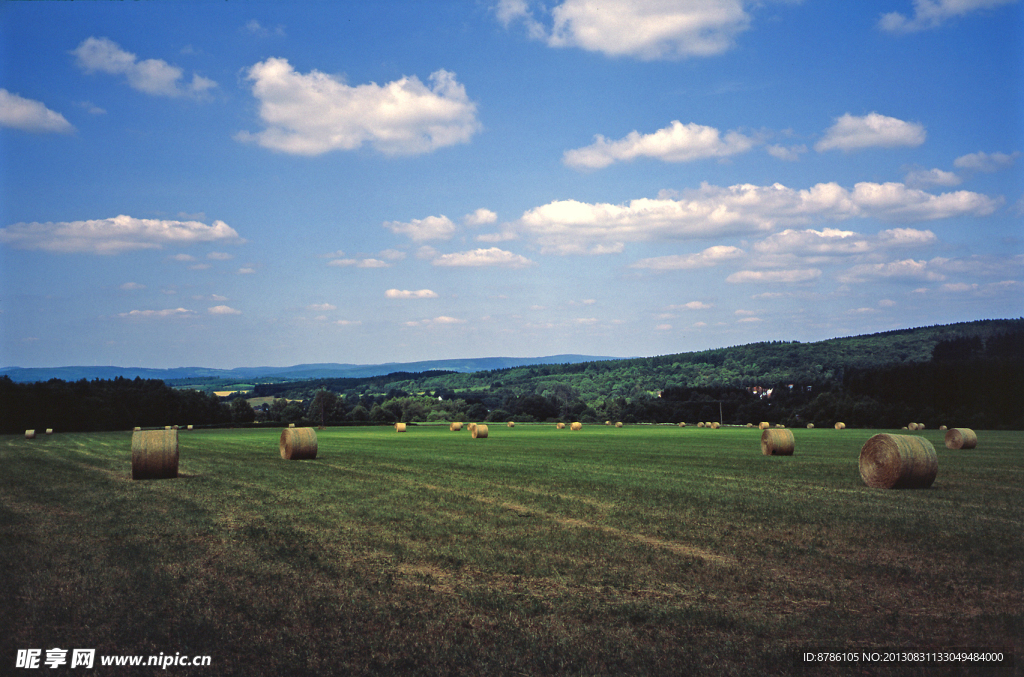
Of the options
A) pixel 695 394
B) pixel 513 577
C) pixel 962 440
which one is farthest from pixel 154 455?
pixel 695 394

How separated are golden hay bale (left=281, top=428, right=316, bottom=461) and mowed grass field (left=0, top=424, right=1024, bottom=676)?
12.9m

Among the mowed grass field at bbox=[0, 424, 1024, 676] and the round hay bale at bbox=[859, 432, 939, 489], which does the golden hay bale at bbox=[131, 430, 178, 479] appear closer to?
the mowed grass field at bbox=[0, 424, 1024, 676]

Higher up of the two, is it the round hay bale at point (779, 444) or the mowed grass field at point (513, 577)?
the mowed grass field at point (513, 577)

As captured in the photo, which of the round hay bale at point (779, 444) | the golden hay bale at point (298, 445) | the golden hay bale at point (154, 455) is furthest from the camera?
the round hay bale at point (779, 444)

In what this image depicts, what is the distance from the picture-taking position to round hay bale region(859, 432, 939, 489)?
20578 millimetres

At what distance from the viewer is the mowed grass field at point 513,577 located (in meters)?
7.28

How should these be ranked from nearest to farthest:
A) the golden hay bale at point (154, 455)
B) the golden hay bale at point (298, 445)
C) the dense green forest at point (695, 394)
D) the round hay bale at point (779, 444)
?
the golden hay bale at point (154, 455) → the golden hay bale at point (298, 445) → the round hay bale at point (779, 444) → the dense green forest at point (695, 394)

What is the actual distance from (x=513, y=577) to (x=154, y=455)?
18.5 m

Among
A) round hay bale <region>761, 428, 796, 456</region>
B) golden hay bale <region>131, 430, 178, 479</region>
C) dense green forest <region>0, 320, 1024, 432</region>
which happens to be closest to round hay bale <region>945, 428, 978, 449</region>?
round hay bale <region>761, 428, 796, 456</region>

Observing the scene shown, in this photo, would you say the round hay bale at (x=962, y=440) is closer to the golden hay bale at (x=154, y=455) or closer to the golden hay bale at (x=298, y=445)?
the golden hay bale at (x=298, y=445)

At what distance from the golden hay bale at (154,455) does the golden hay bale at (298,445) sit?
8.82 meters

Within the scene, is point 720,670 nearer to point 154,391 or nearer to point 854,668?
point 854,668

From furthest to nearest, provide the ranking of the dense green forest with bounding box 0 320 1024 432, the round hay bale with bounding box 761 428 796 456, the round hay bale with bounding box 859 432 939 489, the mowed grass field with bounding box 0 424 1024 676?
the dense green forest with bounding box 0 320 1024 432 → the round hay bale with bounding box 761 428 796 456 → the round hay bale with bounding box 859 432 939 489 → the mowed grass field with bounding box 0 424 1024 676

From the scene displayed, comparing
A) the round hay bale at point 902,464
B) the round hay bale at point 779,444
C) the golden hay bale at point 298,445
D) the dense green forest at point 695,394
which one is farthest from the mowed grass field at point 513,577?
the dense green forest at point 695,394
